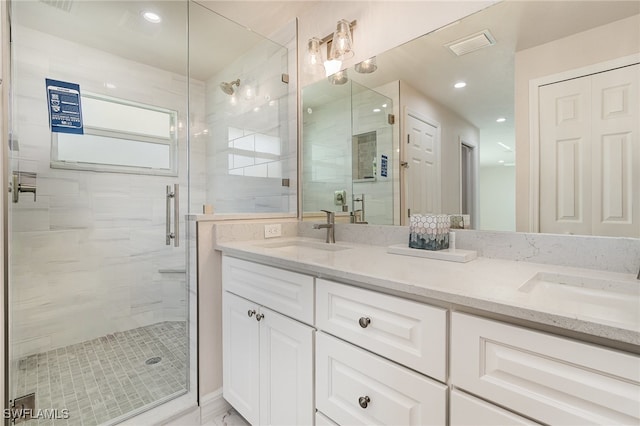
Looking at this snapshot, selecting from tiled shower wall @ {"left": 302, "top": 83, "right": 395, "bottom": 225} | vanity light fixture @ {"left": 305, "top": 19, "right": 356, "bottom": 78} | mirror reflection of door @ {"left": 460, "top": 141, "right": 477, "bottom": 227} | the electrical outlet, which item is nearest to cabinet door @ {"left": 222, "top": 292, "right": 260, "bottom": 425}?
the electrical outlet

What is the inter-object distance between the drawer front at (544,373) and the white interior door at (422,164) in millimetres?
764

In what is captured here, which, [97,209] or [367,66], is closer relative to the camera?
[367,66]

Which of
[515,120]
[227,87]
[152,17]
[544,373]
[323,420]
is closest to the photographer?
[544,373]

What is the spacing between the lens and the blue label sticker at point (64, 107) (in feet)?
5.72

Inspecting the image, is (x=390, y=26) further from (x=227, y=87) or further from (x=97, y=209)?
(x=97, y=209)

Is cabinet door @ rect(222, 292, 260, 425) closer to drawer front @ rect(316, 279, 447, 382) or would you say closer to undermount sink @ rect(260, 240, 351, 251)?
undermount sink @ rect(260, 240, 351, 251)

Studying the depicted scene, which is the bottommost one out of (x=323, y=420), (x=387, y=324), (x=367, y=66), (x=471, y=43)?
(x=323, y=420)

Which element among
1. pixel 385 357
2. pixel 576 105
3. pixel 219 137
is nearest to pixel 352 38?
pixel 576 105

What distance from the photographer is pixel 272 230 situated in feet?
6.00

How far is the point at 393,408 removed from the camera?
0.81 meters

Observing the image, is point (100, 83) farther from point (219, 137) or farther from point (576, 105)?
point (576, 105)

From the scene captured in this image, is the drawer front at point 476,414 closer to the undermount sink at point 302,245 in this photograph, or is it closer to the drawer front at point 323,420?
the drawer front at point 323,420

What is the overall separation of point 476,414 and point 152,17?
9.09ft

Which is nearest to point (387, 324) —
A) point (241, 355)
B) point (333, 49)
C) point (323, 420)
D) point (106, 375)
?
point (323, 420)
